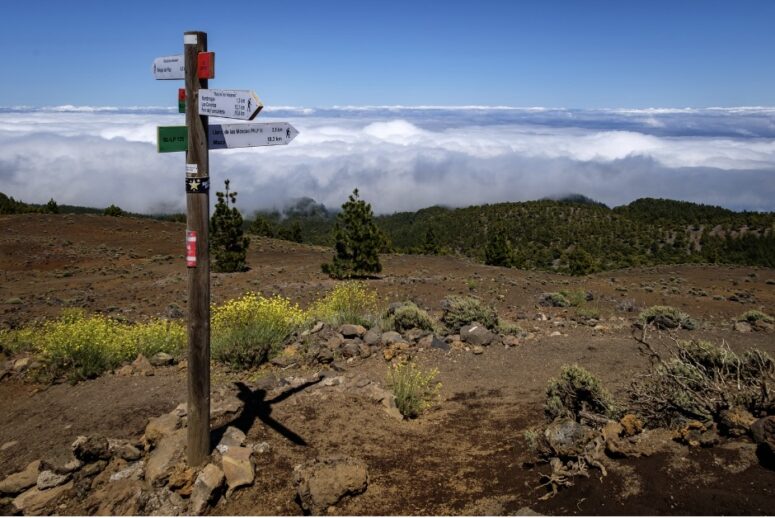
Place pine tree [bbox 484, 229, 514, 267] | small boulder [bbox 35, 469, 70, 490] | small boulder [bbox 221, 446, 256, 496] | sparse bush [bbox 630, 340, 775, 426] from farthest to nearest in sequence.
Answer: pine tree [bbox 484, 229, 514, 267], small boulder [bbox 35, 469, 70, 490], sparse bush [bbox 630, 340, 775, 426], small boulder [bbox 221, 446, 256, 496]

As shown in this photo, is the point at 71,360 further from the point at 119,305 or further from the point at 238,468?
the point at 119,305

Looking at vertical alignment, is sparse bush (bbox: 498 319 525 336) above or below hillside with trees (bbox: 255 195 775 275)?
above

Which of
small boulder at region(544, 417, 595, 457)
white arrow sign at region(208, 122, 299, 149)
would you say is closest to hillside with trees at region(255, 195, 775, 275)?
small boulder at region(544, 417, 595, 457)

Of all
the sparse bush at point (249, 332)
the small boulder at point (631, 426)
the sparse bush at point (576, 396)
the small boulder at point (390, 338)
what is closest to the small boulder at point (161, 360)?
the sparse bush at point (249, 332)

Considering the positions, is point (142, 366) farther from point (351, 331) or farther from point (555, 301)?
point (555, 301)

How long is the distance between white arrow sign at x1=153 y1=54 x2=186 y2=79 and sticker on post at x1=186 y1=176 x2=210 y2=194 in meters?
0.82

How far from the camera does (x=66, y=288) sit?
22.0 meters

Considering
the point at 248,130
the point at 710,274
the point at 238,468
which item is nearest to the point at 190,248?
the point at 248,130

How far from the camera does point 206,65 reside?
4.27m

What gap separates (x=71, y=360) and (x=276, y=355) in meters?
3.15

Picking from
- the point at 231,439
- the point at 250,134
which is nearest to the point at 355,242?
the point at 231,439

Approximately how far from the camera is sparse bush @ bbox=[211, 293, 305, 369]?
845 centimetres

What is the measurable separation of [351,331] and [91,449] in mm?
5214

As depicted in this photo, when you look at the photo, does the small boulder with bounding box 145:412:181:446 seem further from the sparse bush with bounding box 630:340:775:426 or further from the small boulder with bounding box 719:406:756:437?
the small boulder with bounding box 719:406:756:437
